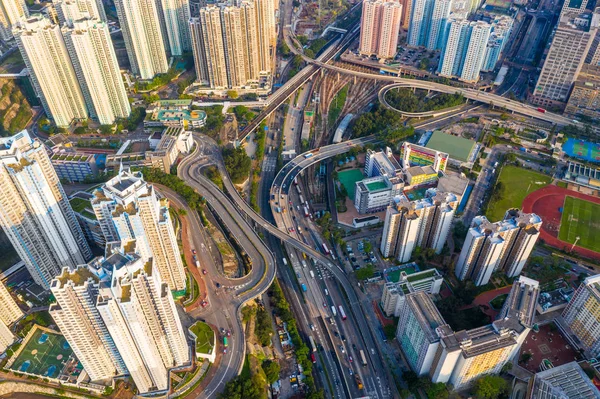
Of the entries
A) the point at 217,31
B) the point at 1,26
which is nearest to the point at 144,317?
the point at 217,31

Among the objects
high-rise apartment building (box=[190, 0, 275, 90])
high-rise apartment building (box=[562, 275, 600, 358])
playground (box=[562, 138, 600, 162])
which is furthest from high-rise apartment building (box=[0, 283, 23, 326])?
playground (box=[562, 138, 600, 162])

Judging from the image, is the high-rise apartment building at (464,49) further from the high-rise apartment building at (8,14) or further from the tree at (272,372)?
the high-rise apartment building at (8,14)

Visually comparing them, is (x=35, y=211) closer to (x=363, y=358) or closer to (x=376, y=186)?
(x=363, y=358)

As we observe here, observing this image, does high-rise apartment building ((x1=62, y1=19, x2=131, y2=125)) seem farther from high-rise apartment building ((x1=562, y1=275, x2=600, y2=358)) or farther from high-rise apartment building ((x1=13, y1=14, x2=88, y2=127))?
high-rise apartment building ((x1=562, y1=275, x2=600, y2=358))

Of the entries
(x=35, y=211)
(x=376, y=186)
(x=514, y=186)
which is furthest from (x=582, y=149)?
(x=35, y=211)

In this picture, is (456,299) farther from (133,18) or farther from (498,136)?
(133,18)

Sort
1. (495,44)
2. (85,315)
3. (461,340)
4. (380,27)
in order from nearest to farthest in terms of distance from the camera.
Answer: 1. (85,315)
2. (461,340)
3. (495,44)
4. (380,27)
